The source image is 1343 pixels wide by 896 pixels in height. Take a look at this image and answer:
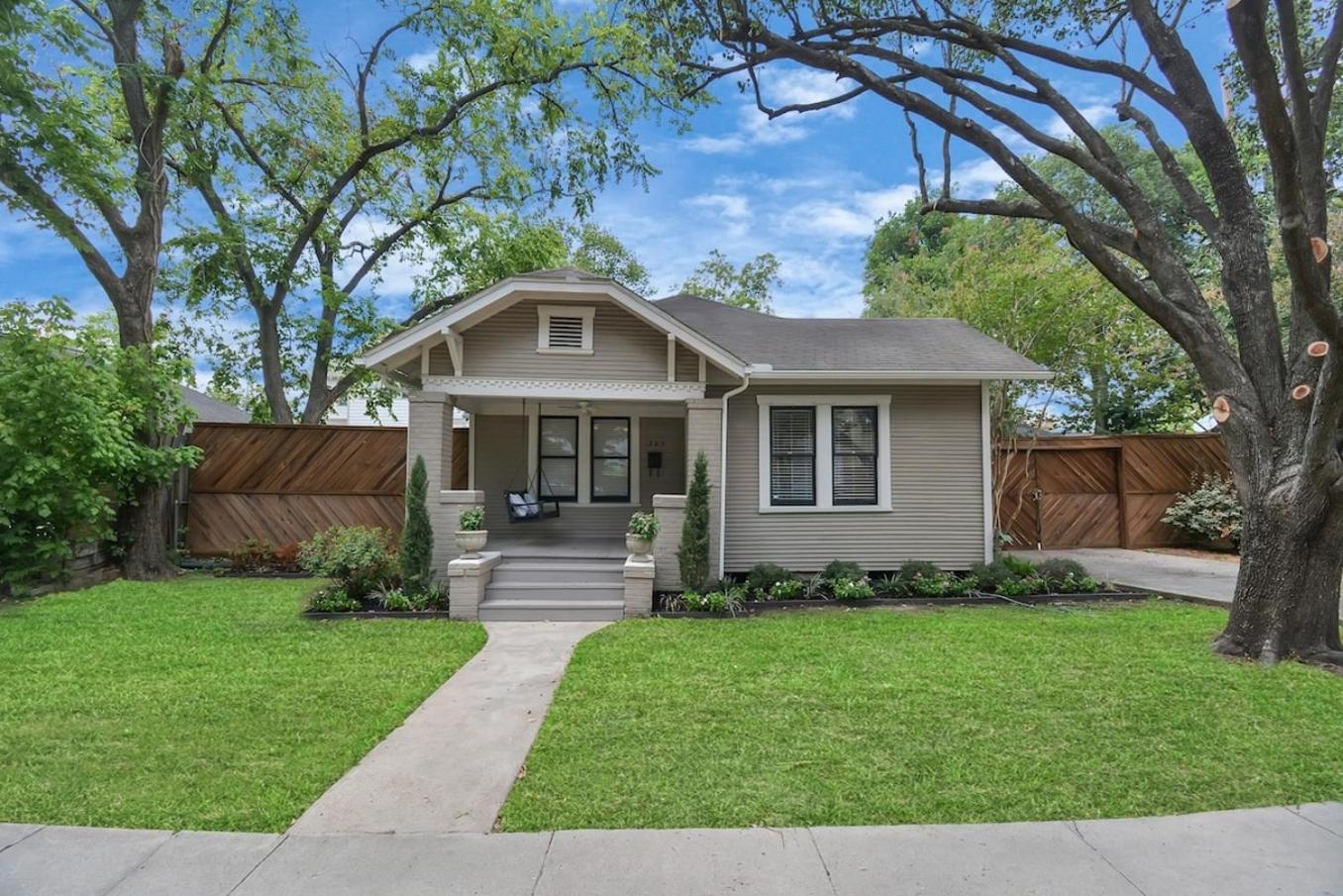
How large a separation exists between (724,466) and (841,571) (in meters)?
2.18

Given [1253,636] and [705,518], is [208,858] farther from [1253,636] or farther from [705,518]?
[1253,636]

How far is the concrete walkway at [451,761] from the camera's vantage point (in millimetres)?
2965

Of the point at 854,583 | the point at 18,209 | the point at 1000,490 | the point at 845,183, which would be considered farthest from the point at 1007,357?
the point at 18,209

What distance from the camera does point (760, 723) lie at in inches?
161

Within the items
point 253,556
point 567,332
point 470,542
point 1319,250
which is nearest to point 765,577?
point 470,542

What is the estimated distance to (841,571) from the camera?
28.8ft

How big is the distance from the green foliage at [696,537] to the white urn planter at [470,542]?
250 centimetres

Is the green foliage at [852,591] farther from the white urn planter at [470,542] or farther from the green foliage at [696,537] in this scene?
the white urn planter at [470,542]

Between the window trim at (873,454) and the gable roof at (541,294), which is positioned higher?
the gable roof at (541,294)

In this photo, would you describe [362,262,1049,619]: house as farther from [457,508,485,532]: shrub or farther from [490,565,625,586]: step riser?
[457,508,485,532]: shrub

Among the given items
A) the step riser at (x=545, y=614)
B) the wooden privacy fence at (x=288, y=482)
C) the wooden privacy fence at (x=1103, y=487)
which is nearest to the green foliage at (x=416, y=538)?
the step riser at (x=545, y=614)

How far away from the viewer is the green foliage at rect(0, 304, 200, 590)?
25.5 feet

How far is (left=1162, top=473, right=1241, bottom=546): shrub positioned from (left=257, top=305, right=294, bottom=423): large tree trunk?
769 inches

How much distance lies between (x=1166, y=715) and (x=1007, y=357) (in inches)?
249
